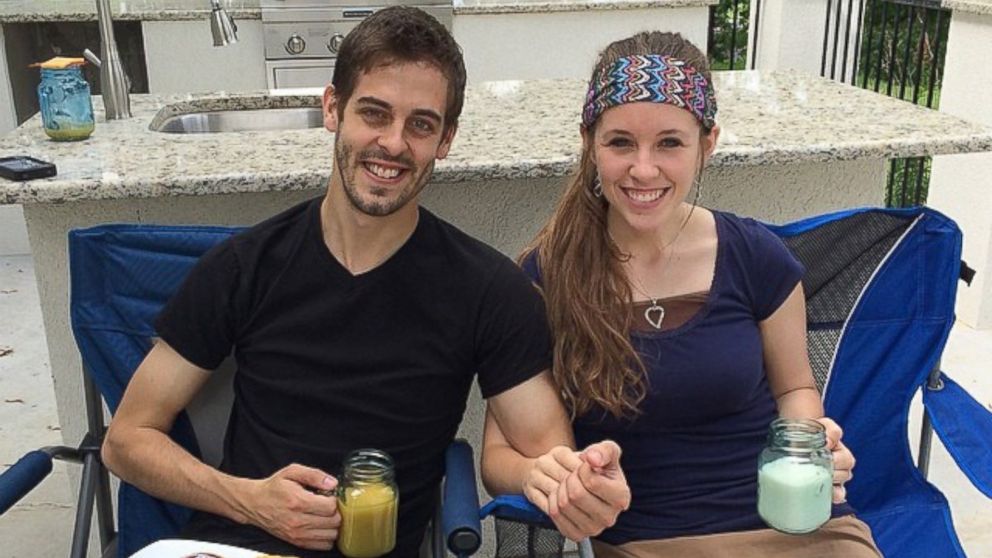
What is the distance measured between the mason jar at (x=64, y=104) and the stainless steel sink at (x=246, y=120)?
19.7 inches

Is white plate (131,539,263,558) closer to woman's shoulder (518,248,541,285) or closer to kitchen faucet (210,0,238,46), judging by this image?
woman's shoulder (518,248,541,285)

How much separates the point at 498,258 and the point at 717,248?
37 centimetres

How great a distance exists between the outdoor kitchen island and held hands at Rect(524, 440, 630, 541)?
654 millimetres

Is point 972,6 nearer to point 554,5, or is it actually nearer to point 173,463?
point 554,5

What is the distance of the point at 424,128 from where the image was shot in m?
1.68

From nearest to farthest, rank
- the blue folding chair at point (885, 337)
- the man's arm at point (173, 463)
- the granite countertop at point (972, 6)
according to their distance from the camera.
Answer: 1. the man's arm at point (173, 463)
2. the blue folding chair at point (885, 337)
3. the granite countertop at point (972, 6)

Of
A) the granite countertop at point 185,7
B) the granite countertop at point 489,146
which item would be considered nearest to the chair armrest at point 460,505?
the granite countertop at point 489,146

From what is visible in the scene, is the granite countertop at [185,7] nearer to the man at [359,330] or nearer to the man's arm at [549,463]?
the man at [359,330]

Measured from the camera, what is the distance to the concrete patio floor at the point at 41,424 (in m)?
2.72

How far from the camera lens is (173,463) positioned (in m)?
1.74

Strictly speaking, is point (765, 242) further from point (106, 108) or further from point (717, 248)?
point (106, 108)

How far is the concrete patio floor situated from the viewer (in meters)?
2.72

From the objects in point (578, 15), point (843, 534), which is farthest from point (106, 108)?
point (578, 15)

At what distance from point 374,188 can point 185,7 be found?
345 cm
